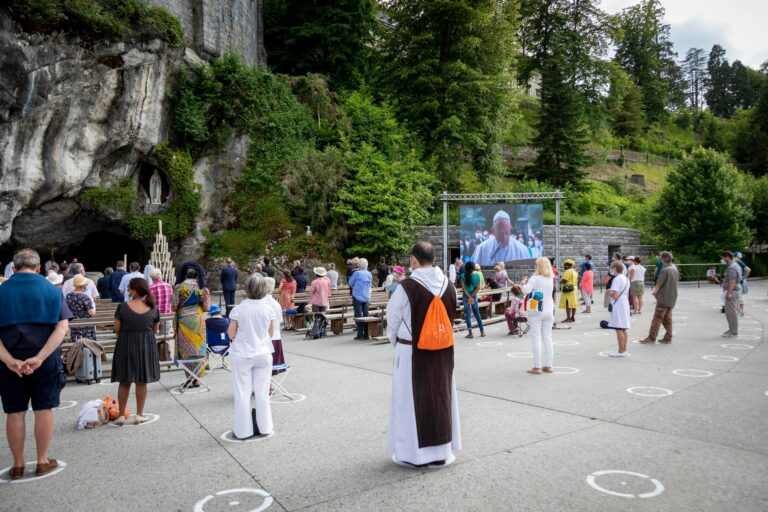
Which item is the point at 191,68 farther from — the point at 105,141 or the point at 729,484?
the point at 729,484

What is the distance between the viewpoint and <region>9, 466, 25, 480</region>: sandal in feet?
13.8

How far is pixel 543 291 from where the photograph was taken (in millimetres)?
7746

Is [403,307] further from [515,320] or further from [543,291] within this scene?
[515,320]

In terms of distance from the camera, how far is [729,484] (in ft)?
12.5

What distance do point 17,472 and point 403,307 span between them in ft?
10.9

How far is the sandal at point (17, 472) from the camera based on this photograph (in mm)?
4215

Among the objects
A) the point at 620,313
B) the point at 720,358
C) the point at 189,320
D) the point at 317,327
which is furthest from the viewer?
the point at 317,327

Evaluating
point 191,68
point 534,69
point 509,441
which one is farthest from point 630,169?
point 509,441

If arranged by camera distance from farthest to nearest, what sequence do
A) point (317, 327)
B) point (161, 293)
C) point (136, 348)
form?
point (317, 327)
point (161, 293)
point (136, 348)

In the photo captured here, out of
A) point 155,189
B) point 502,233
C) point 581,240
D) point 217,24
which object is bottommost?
point 581,240

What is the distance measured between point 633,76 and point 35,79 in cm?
6146

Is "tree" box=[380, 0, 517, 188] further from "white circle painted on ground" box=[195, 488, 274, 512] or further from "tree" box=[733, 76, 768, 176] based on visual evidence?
"tree" box=[733, 76, 768, 176]

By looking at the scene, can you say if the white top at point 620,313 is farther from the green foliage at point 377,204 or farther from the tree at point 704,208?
the tree at point 704,208

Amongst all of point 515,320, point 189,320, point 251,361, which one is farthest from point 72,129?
point 251,361
